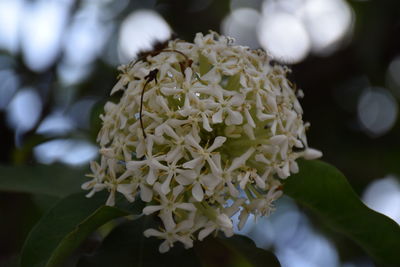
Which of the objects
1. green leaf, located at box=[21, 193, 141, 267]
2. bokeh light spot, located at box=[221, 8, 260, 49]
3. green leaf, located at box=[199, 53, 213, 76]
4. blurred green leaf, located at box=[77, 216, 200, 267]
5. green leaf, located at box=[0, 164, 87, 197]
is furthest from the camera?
bokeh light spot, located at box=[221, 8, 260, 49]

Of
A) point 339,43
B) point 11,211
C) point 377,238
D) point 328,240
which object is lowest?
point 328,240

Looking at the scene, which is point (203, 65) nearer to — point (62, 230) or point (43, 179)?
point (62, 230)

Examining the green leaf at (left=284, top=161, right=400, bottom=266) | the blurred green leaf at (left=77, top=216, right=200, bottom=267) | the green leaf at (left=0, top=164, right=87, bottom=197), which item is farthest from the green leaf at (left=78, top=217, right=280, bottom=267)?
the green leaf at (left=0, top=164, right=87, bottom=197)

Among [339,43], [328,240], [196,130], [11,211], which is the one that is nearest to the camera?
[196,130]

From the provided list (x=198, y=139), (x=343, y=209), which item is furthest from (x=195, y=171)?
(x=343, y=209)

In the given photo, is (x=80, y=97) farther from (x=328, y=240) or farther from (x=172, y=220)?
(x=172, y=220)

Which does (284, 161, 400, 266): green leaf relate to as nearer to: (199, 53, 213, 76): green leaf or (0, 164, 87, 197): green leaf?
(199, 53, 213, 76): green leaf

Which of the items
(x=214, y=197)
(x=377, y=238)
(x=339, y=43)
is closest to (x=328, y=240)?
(x=339, y=43)
